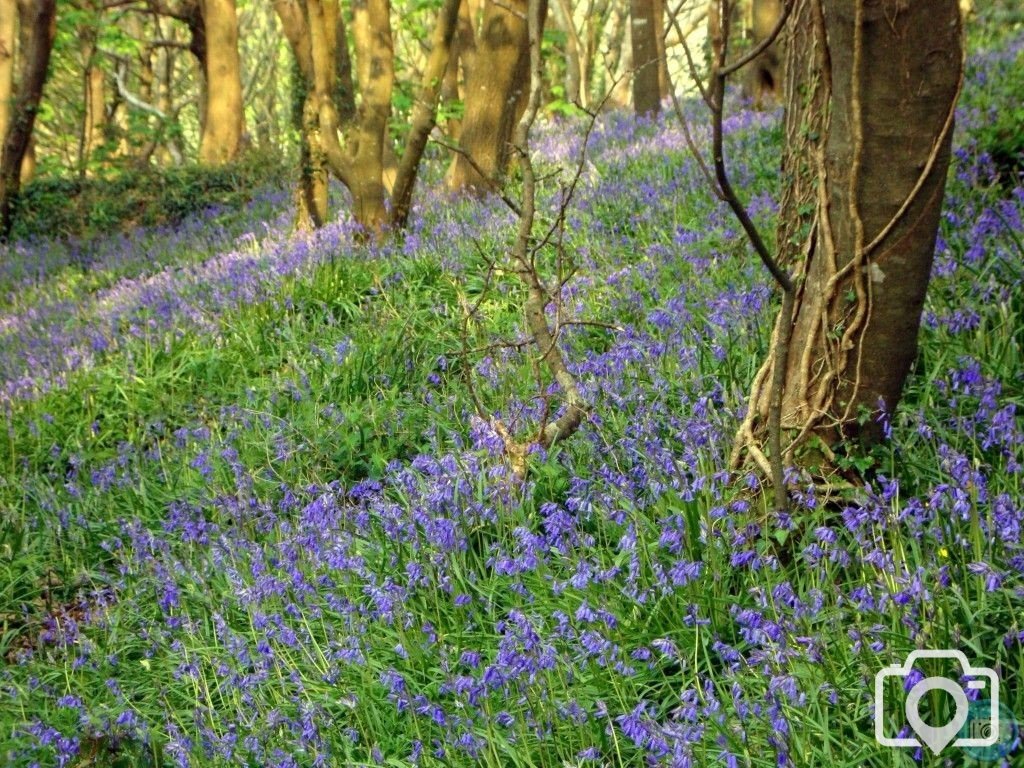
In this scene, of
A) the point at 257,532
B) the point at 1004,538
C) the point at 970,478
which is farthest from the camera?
the point at 257,532

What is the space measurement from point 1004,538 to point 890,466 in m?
0.77

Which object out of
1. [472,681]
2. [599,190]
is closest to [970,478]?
[472,681]

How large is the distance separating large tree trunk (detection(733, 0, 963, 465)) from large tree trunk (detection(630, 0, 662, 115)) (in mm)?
9814

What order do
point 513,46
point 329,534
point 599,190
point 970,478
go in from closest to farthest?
point 970,478, point 329,534, point 599,190, point 513,46

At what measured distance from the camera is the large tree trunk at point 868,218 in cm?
301

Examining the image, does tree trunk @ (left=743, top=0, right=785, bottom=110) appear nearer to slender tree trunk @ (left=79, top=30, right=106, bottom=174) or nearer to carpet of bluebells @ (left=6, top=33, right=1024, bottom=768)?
carpet of bluebells @ (left=6, top=33, right=1024, bottom=768)

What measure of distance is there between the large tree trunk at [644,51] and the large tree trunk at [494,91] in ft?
11.4

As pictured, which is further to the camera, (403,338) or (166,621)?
(403,338)

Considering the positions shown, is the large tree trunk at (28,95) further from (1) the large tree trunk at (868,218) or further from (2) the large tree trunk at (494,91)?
(1) the large tree trunk at (868,218)

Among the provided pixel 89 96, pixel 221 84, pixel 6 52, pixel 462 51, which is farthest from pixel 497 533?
pixel 89 96

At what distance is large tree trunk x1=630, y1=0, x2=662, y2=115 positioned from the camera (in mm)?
12820

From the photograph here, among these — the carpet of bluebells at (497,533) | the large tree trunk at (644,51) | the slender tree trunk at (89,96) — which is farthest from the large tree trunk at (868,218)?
the slender tree trunk at (89,96)

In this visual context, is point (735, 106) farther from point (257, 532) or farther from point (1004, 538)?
point (1004, 538)

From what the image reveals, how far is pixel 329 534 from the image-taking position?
12.8 ft
